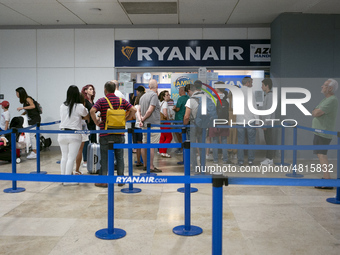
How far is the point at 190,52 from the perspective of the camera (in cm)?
961

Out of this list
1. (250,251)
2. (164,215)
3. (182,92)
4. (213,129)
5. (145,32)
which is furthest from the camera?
(145,32)

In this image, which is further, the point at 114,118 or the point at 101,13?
the point at 101,13

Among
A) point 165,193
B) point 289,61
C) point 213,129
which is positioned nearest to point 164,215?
point 165,193

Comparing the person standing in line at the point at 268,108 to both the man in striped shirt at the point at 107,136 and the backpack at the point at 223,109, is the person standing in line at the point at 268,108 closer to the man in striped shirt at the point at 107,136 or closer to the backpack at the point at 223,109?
the backpack at the point at 223,109

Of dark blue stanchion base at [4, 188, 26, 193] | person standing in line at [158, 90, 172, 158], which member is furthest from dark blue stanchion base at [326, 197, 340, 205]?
dark blue stanchion base at [4, 188, 26, 193]

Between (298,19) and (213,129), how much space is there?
3.78 m

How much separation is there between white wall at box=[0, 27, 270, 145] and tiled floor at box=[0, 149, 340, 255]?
4624mm

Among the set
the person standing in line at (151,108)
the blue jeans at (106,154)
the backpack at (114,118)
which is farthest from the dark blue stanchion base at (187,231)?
the person standing in line at (151,108)

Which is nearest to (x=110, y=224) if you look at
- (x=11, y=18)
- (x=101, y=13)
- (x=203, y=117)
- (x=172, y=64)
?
(x=203, y=117)

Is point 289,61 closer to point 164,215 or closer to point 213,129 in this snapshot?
point 213,129

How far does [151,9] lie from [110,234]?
617cm

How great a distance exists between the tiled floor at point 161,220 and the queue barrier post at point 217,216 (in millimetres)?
1039

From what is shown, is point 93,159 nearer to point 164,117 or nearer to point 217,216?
point 164,117

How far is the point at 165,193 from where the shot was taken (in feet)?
16.8
